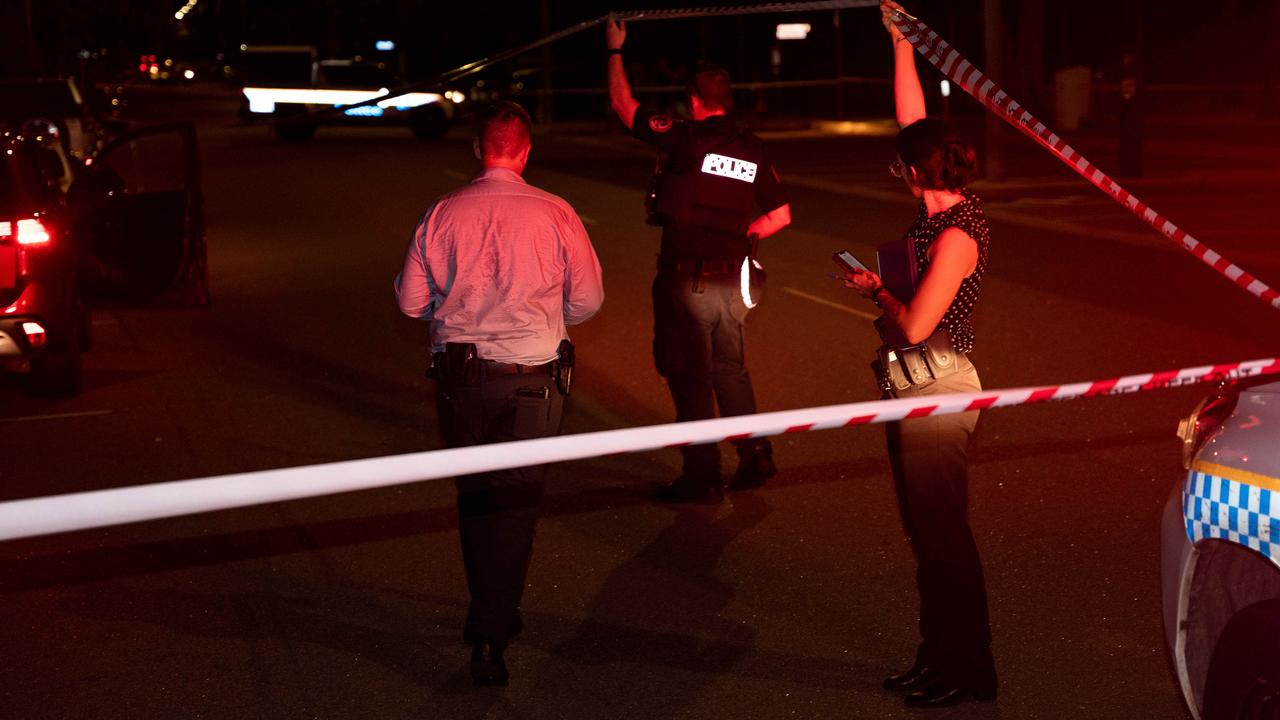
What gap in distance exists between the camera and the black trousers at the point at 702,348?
717 cm

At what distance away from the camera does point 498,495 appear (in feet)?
16.6

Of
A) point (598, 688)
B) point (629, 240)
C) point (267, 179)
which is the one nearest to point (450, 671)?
point (598, 688)

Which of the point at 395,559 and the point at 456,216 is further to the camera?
the point at 395,559

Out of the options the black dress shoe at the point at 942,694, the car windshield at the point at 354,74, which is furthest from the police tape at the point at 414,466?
the car windshield at the point at 354,74

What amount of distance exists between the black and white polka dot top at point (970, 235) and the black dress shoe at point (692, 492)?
2591mm

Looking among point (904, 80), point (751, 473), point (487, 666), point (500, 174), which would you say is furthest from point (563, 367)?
point (751, 473)

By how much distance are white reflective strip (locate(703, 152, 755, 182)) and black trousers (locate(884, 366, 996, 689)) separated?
248cm

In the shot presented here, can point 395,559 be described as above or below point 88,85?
below

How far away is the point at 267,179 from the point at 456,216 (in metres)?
23.7

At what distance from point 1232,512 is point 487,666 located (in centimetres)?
247

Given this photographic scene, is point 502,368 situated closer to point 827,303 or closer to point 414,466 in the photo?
point 414,466

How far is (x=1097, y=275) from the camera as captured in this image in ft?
46.6

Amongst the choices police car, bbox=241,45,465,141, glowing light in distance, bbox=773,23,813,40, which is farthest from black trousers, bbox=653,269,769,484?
glowing light in distance, bbox=773,23,813,40

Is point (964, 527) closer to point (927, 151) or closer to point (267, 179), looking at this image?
point (927, 151)
